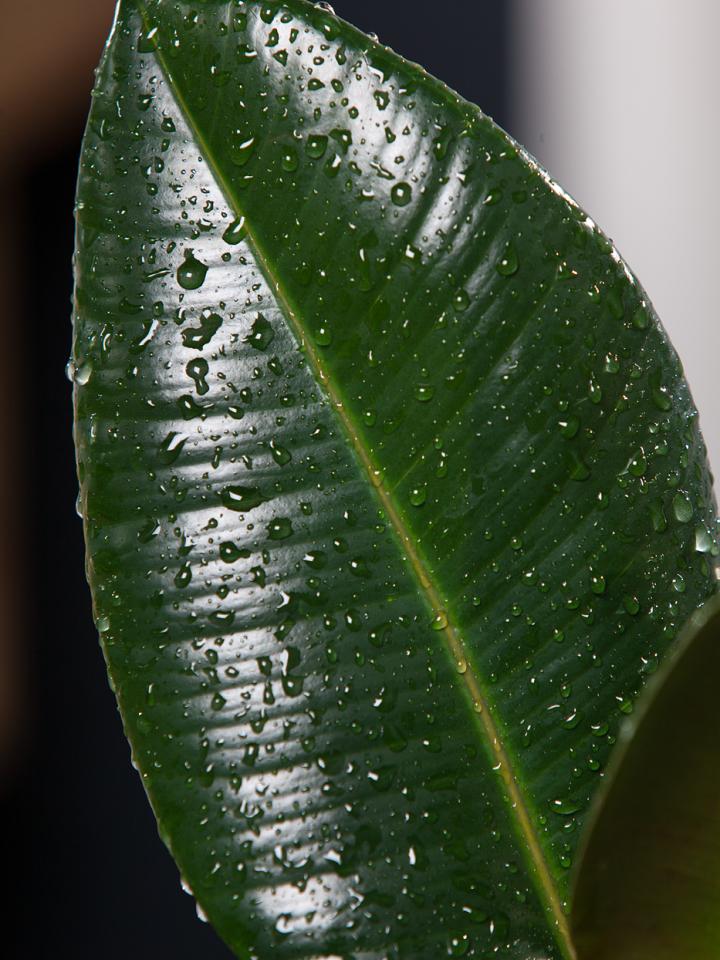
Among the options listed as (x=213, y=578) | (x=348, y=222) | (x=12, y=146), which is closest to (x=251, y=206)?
(x=348, y=222)

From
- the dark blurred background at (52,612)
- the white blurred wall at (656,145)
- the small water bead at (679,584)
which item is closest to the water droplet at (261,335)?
the small water bead at (679,584)

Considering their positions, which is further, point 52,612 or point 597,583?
point 52,612

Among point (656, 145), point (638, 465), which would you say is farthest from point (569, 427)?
point (656, 145)

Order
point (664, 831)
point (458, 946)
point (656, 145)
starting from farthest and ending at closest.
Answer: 1. point (656, 145)
2. point (458, 946)
3. point (664, 831)

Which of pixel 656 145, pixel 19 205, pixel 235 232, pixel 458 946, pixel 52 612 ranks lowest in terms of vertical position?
pixel 52 612

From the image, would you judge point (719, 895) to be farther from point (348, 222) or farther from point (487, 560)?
point (348, 222)

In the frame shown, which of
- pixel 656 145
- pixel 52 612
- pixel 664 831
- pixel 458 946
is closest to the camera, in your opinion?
pixel 664 831

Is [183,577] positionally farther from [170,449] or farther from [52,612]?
[52,612]

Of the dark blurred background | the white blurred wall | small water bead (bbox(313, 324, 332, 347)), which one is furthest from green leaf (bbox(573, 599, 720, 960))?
the dark blurred background

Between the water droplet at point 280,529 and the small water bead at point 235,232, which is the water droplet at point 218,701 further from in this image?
the small water bead at point 235,232
